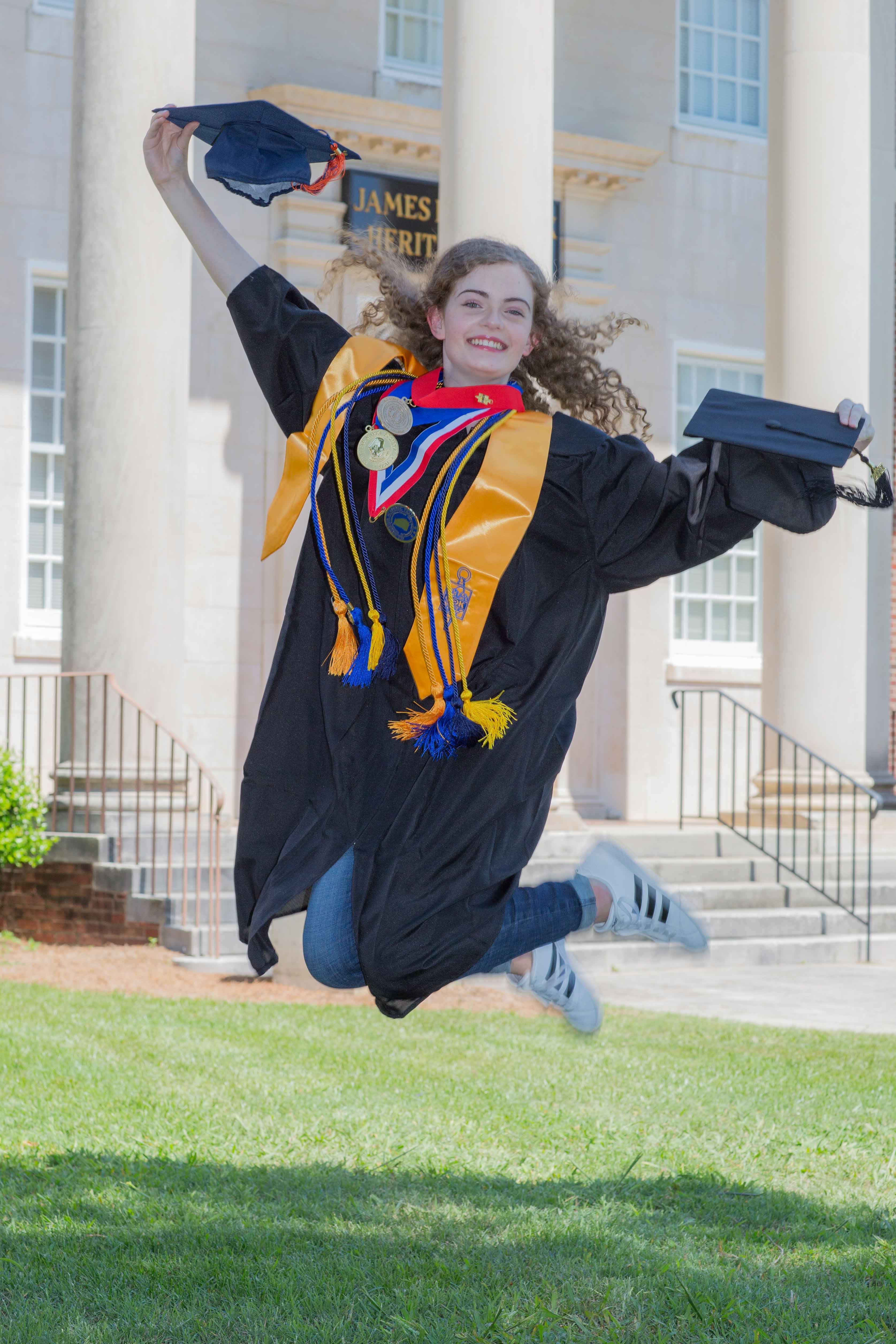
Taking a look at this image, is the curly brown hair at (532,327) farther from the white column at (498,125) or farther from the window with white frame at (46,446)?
the window with white frame at (46,446)

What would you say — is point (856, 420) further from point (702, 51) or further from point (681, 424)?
point (702, 51)

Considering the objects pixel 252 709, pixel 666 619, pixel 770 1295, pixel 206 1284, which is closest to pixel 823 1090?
pixel 770 1295

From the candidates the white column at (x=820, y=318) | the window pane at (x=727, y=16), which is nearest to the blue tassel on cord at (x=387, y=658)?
the white column at (x=820, y=318)

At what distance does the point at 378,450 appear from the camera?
3666 millimetres

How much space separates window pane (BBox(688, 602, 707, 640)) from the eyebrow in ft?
45.9

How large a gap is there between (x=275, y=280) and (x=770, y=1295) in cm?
319

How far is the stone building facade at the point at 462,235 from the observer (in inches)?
459

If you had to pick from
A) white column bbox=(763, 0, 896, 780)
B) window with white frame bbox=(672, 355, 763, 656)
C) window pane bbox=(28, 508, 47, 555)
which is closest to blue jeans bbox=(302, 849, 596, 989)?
white column bbox=(763, 0, 896, 780)

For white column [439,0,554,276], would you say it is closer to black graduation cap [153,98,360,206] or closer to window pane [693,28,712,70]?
window pane [693,28,712,70]

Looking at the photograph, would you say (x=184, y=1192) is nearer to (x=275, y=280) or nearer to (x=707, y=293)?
(x=275, y=280)

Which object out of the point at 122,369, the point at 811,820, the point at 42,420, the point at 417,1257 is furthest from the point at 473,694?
the point at 42,420

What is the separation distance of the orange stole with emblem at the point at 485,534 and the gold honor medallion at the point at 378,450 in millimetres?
199

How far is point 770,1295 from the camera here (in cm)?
471

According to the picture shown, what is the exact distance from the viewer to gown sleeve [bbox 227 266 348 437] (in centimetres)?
392
